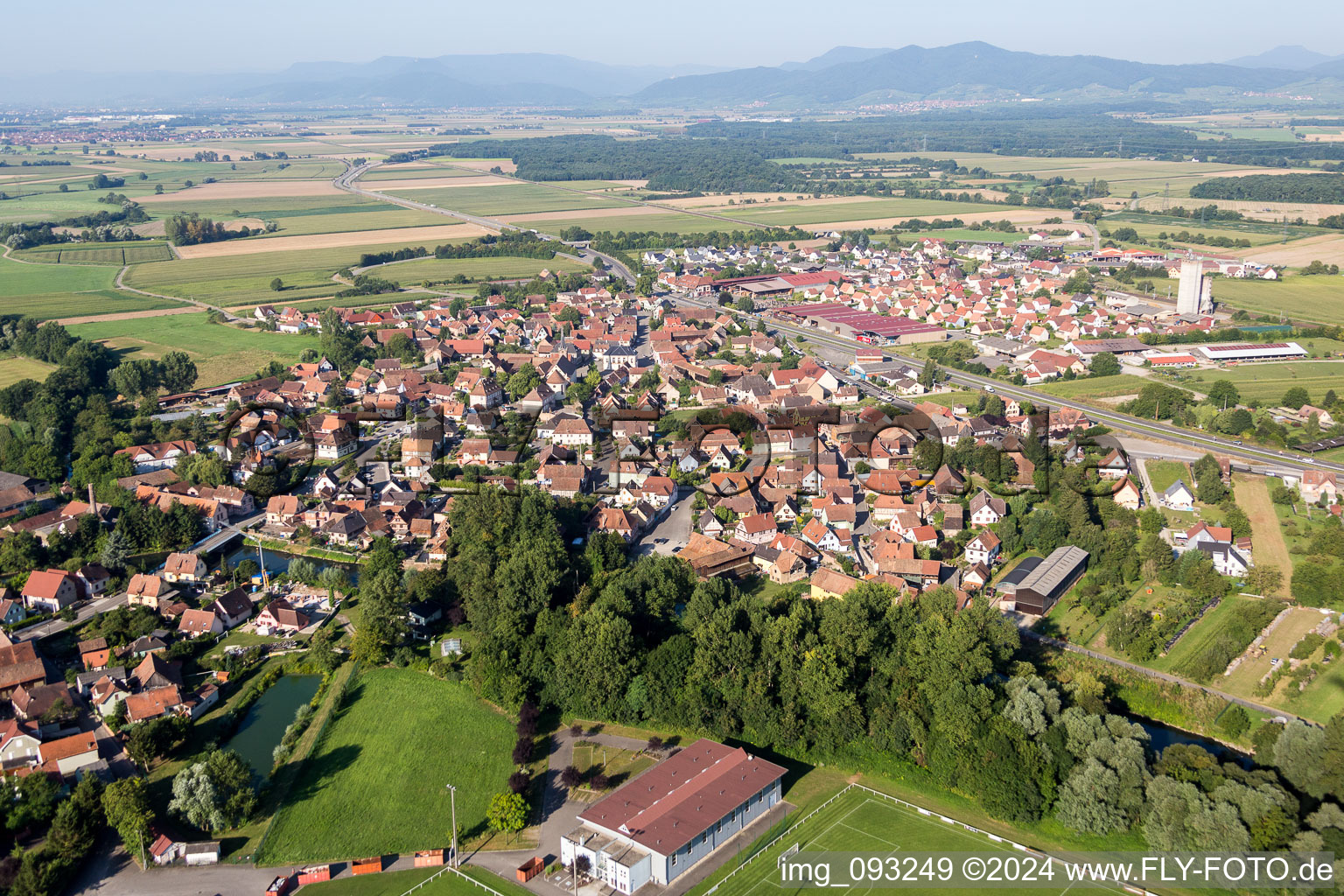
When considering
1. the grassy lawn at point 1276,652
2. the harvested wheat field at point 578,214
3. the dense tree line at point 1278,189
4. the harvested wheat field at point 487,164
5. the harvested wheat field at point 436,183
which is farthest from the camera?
the harvested wheat field at point 487,164

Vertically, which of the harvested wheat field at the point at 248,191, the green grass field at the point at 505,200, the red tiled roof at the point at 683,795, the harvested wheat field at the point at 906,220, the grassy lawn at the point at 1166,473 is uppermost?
the harvested wheat field at the point at 248,191

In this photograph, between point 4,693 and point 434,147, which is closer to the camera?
point 4,693

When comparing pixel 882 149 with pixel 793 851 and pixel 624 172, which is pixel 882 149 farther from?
pixel 793 851

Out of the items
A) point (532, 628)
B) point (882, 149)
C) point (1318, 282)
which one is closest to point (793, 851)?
point (532, 628)

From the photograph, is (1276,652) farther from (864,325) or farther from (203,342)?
(203,342)

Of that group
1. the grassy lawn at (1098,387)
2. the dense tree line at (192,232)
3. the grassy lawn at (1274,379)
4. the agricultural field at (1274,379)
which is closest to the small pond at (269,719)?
the grassy lawn at (1098,387)

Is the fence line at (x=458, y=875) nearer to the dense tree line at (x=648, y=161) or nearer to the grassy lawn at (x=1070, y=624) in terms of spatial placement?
the grassy lawn at (x=1070, y=624)

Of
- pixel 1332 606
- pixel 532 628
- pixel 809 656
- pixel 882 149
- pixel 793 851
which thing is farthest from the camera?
pixel 882 149

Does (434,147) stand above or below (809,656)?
above
